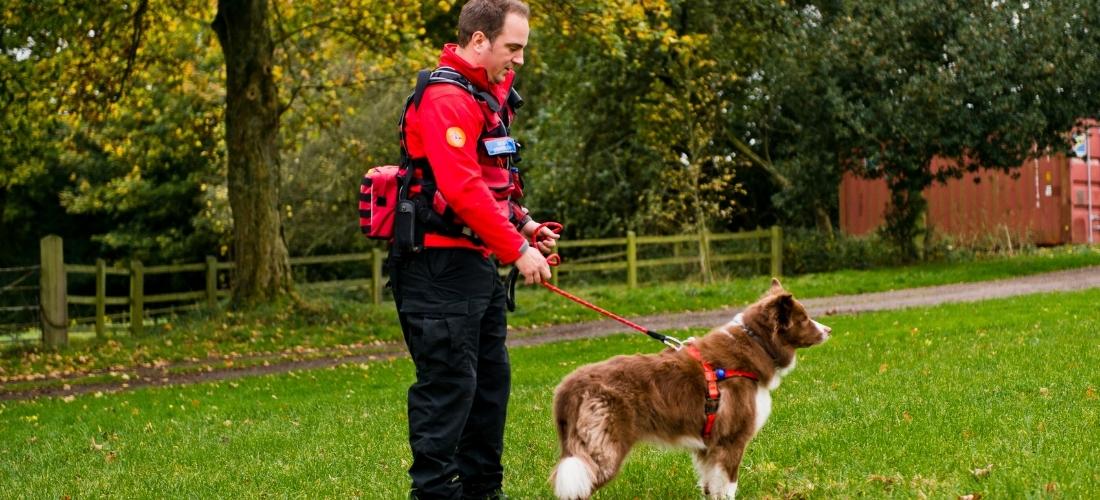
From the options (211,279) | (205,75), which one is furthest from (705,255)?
(205,75)

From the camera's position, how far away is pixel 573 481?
5066mm

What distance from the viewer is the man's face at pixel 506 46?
4914 millimetres

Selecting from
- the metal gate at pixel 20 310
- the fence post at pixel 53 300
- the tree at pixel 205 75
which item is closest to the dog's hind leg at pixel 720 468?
the tree at pixel 205 75

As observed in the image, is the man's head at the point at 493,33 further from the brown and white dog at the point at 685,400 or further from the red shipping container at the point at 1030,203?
the red shipping container at the point at 1030,203

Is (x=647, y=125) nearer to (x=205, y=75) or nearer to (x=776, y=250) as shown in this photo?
(x=776, y=250)

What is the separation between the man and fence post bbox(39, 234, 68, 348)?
550 inches

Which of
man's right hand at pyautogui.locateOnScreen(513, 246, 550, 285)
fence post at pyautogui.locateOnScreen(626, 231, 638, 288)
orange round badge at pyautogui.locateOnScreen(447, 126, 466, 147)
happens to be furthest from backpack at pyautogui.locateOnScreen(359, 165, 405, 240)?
fence post at pyautogui.locateOnScreen(626, 231, 638, 288)

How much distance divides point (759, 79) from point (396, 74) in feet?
28.1

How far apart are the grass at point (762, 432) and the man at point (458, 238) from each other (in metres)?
1.22

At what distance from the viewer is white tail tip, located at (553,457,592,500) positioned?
5066mm

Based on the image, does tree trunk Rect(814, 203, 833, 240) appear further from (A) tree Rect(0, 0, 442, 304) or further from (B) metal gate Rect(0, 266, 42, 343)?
(B) metal gate Rect(0, 266, 42, 343)

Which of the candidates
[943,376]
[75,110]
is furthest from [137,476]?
[75,110]

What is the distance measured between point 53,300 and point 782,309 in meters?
14.5

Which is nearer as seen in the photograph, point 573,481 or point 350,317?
point 573,481
